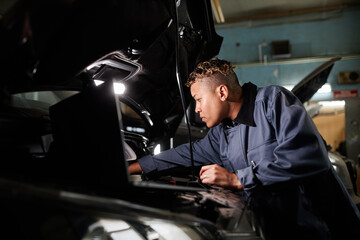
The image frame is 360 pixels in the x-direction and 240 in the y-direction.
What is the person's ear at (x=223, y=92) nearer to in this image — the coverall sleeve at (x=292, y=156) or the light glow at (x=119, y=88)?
the coverall sleeve at (x=292, y=156)

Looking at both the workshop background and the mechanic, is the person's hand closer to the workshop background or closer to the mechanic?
the mechanic

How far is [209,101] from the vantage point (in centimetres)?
164

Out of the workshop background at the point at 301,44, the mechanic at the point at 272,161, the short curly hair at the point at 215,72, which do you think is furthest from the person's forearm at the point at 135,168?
the workshop background at the point at 301,44

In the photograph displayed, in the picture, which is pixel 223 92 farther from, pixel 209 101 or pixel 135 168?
pixel 135 168

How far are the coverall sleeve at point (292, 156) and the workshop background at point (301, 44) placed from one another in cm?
601

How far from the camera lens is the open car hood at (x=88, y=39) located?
0.70m

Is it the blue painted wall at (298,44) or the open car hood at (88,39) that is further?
the blue painted wall at (298,44)

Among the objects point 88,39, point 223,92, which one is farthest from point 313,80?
point 88,39

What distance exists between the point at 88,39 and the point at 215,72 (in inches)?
38.3

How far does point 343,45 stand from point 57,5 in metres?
7.74

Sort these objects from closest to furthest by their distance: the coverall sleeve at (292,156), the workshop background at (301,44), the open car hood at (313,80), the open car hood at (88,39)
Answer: the open car hood at (88,39) → the coverall sleeve at (292,156) → the open car hood at (313,80) → the workshop background at (301,44)

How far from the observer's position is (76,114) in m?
0.93

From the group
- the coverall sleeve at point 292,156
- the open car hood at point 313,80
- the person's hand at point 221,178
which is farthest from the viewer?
the open car hood at point 313,80

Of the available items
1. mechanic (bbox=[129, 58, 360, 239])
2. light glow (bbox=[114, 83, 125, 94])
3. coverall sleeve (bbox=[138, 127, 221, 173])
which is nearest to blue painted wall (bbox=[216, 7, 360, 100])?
coverall sleeve (bbox=[138, 127, 221, 173])
